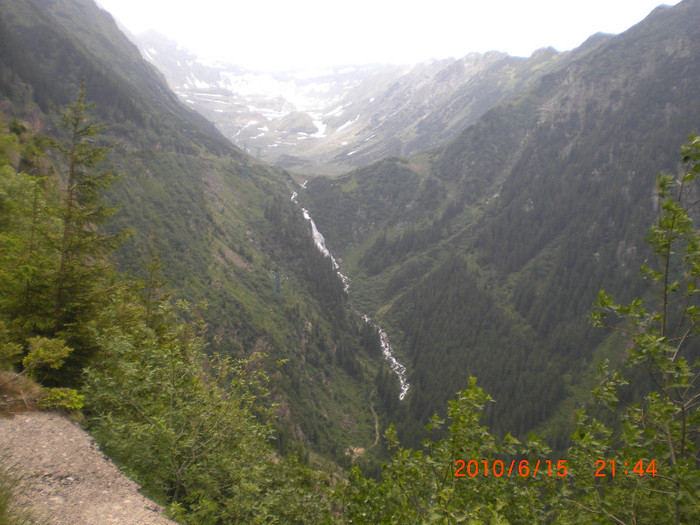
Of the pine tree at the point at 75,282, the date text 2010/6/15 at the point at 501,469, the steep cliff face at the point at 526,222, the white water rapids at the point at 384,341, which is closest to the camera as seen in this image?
the date text 2010/6/15 at the point at 501,469

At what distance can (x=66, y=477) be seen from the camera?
29.0ft

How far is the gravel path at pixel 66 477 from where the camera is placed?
8.03 m

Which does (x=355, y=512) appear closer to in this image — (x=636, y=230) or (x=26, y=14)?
(x=636, y=230)

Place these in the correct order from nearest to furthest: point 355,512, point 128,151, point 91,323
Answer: point 355,512 < point 91,323 < point 128,151

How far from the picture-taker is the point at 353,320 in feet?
325

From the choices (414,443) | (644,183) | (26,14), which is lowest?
(414,443)

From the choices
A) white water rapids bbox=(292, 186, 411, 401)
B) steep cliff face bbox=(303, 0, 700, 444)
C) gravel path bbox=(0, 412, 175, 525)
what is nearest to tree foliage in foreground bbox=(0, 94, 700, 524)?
gravel path bbox=(0, 412, 175, 525)

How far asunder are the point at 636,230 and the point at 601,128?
51.1m

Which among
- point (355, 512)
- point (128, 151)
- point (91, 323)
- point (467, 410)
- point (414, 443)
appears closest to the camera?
point (467, 410)

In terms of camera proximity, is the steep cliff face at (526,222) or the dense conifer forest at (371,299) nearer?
the dense conifer forest at (371,299)

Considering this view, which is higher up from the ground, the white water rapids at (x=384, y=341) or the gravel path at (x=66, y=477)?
the gravel path at (x=66, y=477)

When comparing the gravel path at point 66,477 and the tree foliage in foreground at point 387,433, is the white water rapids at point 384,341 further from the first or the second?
the gravel path at point 66,477

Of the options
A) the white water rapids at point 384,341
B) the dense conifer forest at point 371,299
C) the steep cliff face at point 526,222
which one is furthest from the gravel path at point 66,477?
the white water rapids at point 384,341

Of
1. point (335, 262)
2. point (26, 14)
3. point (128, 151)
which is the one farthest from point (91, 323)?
point (26, 14)
